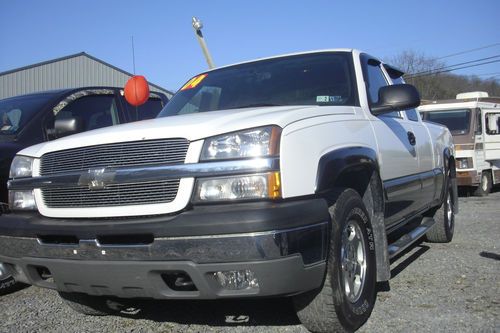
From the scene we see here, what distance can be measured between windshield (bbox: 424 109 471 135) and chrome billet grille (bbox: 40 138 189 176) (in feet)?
37.7

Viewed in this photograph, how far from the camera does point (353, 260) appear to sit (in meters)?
3.32

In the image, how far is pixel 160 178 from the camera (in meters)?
2.68

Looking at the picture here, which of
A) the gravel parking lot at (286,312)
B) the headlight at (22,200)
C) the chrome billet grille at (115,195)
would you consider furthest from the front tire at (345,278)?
the headlight at (22,200)

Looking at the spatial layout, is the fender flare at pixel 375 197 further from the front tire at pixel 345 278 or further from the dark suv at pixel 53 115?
the dark suv at pixel 53 115

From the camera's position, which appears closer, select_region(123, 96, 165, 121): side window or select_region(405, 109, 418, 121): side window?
select_region(405, 109, 418, 121): side window

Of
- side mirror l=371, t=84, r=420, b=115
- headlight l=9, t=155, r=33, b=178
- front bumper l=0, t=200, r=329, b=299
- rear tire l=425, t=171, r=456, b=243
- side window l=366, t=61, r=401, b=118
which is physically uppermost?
side window l=366, t=61, r=401, b=118

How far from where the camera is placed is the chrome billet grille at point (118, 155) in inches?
108

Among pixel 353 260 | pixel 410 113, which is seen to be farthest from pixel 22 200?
pixel 410 113

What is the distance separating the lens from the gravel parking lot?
3391 millimetres

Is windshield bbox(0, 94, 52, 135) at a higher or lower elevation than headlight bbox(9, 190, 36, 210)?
higher

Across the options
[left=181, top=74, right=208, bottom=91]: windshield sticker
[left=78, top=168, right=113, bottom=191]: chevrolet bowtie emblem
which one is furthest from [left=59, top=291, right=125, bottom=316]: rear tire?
[left=181, top=74, right=208, bottom=91]: windshield sticker

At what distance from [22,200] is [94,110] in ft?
8.06

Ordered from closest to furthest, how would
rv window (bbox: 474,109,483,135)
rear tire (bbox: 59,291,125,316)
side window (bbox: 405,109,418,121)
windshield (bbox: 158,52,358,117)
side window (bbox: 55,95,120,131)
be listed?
rear tire (bbox: 59,291,125,316) < windshield (bbox: 158,52,358,117) < side window (bbox: 405,109,418,121) < side window (bbox: 55,95,120,131) < rv window (bbox: 474,109,483,135)

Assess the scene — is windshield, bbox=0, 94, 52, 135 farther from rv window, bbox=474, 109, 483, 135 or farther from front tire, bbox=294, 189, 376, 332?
rv window, bbox=474, 109, 483, 135
